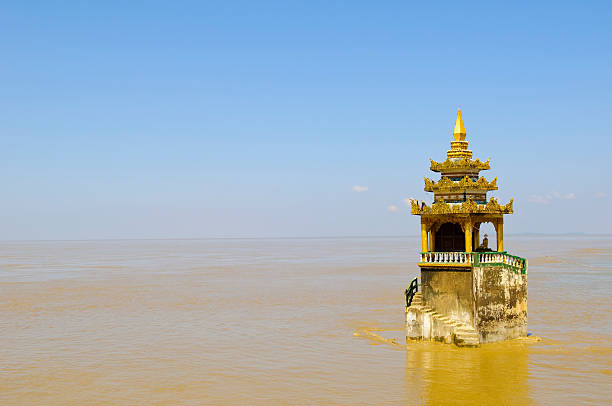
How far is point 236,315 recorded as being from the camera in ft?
144

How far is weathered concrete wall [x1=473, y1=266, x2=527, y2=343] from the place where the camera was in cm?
2798

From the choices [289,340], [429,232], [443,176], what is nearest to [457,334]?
[429,232]

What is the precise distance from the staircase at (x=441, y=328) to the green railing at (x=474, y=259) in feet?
6.02

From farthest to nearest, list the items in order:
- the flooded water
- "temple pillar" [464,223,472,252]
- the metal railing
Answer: the metal railing < "temple pillar" [464,223,472,252] < the flooded water

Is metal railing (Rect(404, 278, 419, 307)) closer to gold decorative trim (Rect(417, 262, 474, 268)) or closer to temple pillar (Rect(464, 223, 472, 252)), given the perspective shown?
gold decorative trim (Rect(417, 262, 474, 268))

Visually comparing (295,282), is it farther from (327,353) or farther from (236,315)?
(327,353)

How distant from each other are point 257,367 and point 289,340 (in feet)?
20.2

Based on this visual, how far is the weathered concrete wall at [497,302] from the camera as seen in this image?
27984 millimetres

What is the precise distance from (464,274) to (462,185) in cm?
399

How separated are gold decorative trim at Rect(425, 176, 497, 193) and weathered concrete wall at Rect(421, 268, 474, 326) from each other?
363cm

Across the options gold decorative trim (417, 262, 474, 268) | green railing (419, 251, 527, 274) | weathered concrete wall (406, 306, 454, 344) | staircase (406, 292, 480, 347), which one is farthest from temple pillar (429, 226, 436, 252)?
weathered concrete wall (406, 306, 454, 344)

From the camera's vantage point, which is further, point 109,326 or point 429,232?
point 109,326

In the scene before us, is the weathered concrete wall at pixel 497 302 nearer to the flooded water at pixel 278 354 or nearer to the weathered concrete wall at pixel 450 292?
the weathered concrete wall at pixel 450 292

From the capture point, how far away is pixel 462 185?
29312 mm
